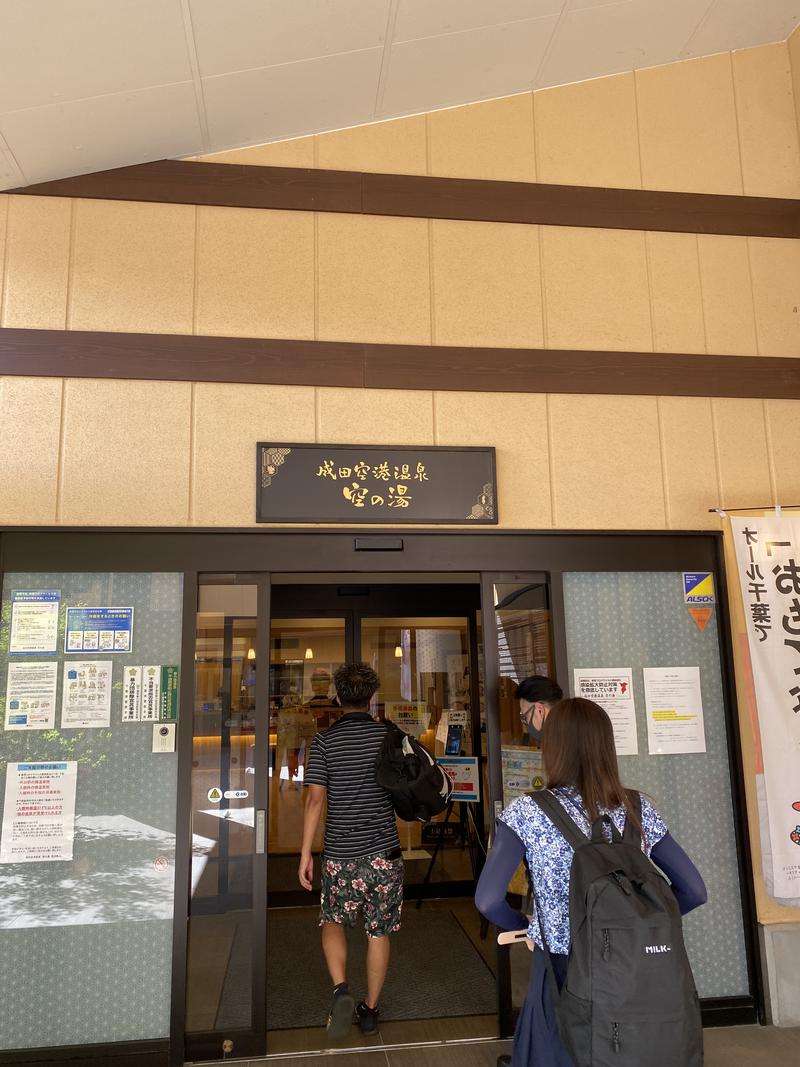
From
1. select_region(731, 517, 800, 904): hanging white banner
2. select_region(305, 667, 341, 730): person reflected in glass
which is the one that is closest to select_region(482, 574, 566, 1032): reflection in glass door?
select_region(731, 517, 800, 904): hanging white banner

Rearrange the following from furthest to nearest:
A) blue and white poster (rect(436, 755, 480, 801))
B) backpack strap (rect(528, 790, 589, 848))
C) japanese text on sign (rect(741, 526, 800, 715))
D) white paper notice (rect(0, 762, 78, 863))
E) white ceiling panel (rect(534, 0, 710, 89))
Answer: blue and white poster (rect(436, 755, 480, 801)) → white ceiling panel (rect(534, 0, 710, 89)) → japanese text on sign (rect(741, 526, 800, 715)) → white paper notice (rect(0, 762, 78, 863)) → backpack strap (rect(528, 790, 589, 848))

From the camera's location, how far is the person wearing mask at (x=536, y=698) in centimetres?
356

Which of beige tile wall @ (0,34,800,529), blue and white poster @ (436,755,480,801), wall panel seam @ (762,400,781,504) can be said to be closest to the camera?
beige tile wall @ (0,34,800,529)

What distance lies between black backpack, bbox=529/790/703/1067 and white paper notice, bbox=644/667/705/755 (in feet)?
6.70

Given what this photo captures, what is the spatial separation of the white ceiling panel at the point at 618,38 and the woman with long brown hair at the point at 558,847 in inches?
140

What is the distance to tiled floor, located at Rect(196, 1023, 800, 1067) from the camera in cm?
331

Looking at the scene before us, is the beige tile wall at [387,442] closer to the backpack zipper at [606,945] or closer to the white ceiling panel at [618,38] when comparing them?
A: the white ceiling panel at [618,38]

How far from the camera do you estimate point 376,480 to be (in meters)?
3.79

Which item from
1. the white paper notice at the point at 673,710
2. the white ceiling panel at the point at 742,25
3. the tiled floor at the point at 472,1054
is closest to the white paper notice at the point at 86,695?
the tiled floor at the point at 472,1054

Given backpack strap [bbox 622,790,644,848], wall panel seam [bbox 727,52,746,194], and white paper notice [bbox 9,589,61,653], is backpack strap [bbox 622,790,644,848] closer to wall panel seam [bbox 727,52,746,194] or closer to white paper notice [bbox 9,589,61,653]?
white paper notice [bbox 9,589,61,653]

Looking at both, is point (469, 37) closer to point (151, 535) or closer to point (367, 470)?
point (367, 470)

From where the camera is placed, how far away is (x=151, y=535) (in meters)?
3.62

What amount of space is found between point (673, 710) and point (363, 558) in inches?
69.0

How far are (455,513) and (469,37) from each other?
2319 millimetres
